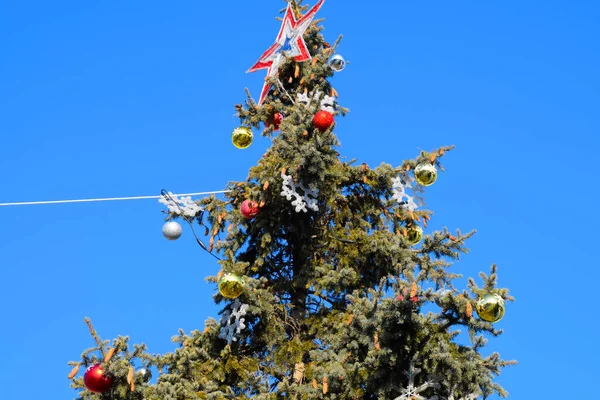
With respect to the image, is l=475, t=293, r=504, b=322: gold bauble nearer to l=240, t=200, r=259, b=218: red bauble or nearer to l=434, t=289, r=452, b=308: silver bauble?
l=434, t=289, r=452, b=308: silver bauble

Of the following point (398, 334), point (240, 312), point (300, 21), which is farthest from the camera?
point (300, 21)

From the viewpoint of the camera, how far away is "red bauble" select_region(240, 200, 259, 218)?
1245 centimetres

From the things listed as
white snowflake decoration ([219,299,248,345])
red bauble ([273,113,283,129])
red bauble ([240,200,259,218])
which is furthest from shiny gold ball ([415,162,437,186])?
white snowflake decoration ([219,299,248,345])

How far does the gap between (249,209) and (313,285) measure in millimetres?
1480

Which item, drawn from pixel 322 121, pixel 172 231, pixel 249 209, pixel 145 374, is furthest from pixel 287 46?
pixel 145 374

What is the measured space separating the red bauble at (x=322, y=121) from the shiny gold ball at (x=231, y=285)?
8.01 ft

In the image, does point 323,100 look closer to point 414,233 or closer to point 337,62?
point 337,62

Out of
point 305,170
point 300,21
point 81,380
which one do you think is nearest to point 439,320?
point 305,170

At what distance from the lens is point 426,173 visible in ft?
39.8

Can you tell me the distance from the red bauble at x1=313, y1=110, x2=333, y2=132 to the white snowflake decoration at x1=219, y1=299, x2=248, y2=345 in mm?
2708

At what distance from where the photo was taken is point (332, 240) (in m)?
12.7

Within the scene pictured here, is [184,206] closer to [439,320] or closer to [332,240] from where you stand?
[332,240]

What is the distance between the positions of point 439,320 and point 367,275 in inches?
128

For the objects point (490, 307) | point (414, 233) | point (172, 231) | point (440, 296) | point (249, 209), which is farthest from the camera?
point (414, 233)
